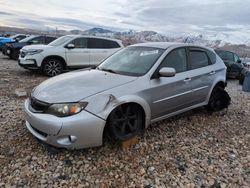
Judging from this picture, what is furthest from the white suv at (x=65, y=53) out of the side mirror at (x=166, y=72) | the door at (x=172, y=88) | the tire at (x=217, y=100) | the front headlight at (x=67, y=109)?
the front headlight at (x=67, y=109)

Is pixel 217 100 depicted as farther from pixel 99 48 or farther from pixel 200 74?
pixel 99 48

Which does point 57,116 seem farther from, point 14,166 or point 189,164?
point 189,164

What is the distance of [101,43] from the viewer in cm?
1166

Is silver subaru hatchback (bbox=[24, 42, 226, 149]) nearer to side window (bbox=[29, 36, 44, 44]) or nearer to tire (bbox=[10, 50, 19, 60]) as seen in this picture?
side window (bbox=[29, 36, 44, 44])

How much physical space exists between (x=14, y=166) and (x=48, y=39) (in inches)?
535

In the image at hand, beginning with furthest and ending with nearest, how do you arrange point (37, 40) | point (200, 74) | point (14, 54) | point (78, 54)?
point (14, 54)
point (37, 40)
point (78, 54)
point (200, 74)

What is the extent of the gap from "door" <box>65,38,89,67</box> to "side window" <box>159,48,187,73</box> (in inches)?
252

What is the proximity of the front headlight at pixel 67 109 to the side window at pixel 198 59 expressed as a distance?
2661 millimetres

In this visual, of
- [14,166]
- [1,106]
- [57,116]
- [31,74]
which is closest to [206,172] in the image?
[57,116]

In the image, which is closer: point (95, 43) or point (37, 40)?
point (95, 43)

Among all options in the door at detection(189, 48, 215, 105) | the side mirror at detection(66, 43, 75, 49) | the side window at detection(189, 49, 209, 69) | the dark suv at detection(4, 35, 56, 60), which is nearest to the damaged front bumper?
the door at detection(189, 48, 215, 105)

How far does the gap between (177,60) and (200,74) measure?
664 mm

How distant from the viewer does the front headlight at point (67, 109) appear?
11.9 feet

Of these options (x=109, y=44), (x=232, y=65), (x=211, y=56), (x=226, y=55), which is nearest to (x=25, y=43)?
(x=109, y=44)
